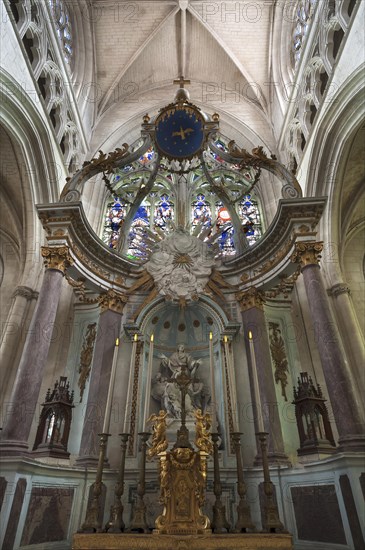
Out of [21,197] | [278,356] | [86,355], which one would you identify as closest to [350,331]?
[278,356]

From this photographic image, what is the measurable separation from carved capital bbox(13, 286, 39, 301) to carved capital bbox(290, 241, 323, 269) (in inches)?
258

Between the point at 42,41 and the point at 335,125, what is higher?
the point at 42,41

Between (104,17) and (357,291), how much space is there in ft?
49.6

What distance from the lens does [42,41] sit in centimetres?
1029

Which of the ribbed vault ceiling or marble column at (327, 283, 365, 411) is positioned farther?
the ribbed vault ceiling

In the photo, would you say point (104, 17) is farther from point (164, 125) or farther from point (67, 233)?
point (67, 233)

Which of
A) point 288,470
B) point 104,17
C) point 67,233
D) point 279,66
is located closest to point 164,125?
point 67,233

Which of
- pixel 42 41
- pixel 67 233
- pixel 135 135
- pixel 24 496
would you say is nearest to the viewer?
pixel 24 496

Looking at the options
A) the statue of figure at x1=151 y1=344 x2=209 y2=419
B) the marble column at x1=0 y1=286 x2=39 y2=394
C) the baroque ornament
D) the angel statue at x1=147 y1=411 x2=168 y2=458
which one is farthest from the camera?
the baroque ornament

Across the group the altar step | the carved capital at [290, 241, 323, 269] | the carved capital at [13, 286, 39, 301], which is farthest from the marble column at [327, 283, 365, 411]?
the carved capital at [13, 286, 39, 301]

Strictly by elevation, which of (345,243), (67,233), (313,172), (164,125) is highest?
(164,125)

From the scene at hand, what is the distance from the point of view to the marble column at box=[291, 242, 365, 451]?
5.43 m

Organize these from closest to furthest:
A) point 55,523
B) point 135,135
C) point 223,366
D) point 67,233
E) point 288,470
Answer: point 55,523 < point 288,470 < point 67,233 < point 223,366 < point 135,135

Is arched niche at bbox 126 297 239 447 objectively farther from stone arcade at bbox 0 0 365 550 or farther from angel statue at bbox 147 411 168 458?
angel statue at bbox 147 411 168 458
